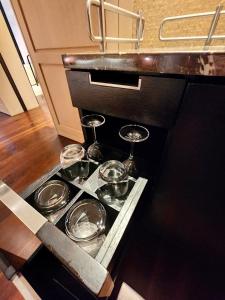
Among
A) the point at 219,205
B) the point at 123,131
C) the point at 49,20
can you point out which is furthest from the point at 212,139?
the point at 49,20

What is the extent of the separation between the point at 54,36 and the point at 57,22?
9 cm

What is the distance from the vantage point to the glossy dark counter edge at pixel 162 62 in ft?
0.92

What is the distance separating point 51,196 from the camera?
0.52m

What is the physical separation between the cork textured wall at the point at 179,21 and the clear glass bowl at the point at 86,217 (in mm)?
1018

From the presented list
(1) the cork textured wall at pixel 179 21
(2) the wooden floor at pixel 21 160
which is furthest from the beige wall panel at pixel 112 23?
(2) the wooden floor at pixel 21 160

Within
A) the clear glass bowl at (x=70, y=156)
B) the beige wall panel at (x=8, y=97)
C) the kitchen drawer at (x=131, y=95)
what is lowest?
the beige wall panel at (x=8, y=97)

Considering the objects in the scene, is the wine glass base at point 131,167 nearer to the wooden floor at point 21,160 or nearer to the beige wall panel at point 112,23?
the wooden floor at point 21,160

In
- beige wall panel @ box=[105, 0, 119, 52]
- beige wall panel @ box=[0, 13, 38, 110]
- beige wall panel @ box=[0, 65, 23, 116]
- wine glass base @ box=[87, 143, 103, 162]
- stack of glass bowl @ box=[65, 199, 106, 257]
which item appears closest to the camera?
stack of glass bowl @ box=[65, 199, 106, 257]

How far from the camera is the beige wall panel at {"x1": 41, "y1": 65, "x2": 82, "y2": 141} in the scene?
4.01 ft

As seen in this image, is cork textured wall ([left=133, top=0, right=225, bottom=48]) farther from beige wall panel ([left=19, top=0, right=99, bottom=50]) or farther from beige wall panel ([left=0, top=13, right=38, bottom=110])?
beige wall panel ([left=0, top=13, right=38, bottom=110])

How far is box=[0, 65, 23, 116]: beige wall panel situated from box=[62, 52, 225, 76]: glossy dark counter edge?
8.31 ft

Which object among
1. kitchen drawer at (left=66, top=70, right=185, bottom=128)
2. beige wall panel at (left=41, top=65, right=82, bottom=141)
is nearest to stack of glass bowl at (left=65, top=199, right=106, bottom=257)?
kitchen drawer at (left=66, top=70, right=185, bottom=128)

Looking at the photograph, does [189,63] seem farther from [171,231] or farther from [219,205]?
[171,231]

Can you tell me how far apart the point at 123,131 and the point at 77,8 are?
31.6 inches
